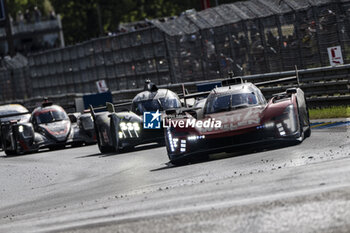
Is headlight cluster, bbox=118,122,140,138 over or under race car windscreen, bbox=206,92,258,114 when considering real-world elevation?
under

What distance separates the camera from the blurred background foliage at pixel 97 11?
89875 millimetres

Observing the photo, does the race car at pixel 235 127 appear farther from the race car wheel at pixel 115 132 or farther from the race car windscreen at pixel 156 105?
the race car windscreen at pixel 156 105

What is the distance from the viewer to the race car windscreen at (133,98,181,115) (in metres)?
19.1

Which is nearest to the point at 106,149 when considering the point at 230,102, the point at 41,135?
the point at 41,135

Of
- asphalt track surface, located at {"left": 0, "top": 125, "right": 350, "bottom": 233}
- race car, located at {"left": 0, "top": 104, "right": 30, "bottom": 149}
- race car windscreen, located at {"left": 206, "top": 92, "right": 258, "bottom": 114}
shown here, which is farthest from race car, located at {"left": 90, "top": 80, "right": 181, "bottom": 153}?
race car, located at {"left": 0, "top": 104, "right": 30, "bottom": 149}

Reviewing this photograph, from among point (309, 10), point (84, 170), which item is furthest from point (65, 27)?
point (84, 170)

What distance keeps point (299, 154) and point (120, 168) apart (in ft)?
12.8

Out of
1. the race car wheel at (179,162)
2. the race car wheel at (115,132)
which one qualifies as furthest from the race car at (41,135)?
the race car wheel at (179,162)

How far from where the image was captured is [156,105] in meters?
19.2

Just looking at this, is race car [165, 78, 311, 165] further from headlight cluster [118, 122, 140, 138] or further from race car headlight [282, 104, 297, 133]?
headlight cluster [118, 122, 140, 138]

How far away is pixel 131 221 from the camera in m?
8.10

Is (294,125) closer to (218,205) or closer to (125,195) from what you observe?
(125,195)

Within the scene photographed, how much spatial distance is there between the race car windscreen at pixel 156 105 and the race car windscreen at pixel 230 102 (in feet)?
14.5

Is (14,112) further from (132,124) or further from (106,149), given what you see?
(132,124)
